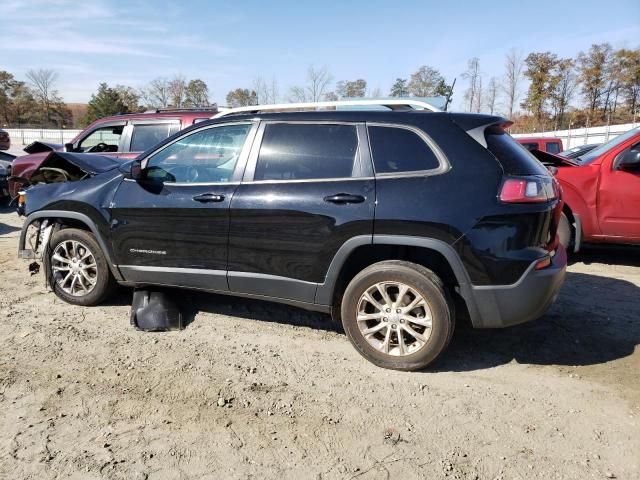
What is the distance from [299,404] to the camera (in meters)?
3.04

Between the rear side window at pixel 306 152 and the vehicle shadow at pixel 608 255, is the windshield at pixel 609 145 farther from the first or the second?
the rear side window at pixel 306 152

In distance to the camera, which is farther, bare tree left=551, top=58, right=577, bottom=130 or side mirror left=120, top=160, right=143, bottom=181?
bare tree left=551, top=58, right=577, bottom=130

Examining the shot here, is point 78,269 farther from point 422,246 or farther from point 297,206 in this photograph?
point 422,246

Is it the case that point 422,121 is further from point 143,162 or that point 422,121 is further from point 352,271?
point 143,162

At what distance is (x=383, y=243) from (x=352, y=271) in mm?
442

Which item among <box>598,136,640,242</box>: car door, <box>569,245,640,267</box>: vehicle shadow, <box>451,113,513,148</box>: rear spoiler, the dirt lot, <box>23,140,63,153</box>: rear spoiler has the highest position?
<box>451,113,513,148</box>: rear spoiler

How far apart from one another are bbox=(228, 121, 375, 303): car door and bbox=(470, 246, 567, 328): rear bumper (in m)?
0.90

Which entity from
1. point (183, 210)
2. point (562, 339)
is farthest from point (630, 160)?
point (183, 210)

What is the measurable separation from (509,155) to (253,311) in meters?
2.63

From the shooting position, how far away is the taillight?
3084 mm

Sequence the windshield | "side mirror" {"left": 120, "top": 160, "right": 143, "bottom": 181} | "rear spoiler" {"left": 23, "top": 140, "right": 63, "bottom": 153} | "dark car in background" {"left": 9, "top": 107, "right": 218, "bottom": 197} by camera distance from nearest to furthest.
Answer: "side mirror" {"left": 120, "top": 160, "right": 143, "bottom": 181} → the windshield → "dark car in background" {"left": 9, "top": 107, "right": 218, "bottom": 197} → "rear spoiler" {"left": 23, "top": 140, "right": 63, "bottom": 153}

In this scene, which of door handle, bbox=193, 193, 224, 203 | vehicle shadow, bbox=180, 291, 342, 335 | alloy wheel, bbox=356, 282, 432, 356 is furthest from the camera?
vehicle shadow, bbox=180, 291, 342, 335

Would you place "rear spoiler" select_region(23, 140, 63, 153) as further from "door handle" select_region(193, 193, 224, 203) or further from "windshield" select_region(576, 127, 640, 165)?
"windshield" select_region(576, 127, 640, 165)

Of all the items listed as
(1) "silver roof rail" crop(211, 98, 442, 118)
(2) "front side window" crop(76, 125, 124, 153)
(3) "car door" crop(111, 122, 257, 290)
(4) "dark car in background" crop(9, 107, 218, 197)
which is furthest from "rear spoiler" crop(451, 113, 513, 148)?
(2) "front side window" crop(76, 125, 124, 153)
